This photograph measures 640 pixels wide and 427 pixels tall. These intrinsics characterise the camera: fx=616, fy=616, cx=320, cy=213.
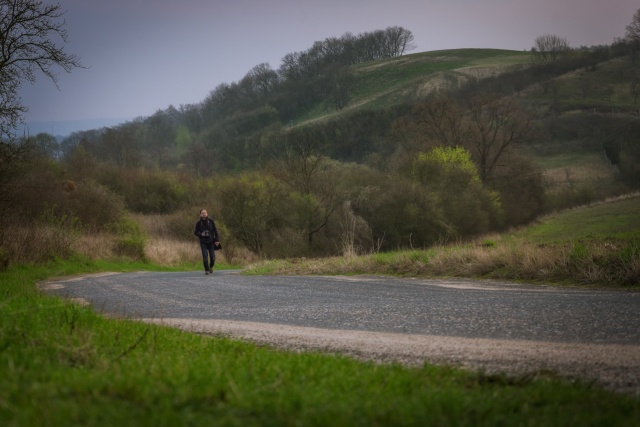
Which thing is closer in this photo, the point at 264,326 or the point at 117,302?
the point at 264,326

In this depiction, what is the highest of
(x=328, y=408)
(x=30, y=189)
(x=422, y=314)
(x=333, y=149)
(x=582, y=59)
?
(x=582, y=59)

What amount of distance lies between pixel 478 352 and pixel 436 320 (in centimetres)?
255

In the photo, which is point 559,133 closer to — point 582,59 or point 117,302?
point 582,59

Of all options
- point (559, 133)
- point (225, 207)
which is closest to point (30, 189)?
point (225, 207)

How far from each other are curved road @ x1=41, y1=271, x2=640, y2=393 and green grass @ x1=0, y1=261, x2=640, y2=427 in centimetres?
99

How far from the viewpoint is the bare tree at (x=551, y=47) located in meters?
128

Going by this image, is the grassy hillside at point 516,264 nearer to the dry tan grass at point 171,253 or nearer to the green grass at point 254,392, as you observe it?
the green grass at point 254,392

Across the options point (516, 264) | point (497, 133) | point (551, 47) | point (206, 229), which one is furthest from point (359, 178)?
point (551, 47)

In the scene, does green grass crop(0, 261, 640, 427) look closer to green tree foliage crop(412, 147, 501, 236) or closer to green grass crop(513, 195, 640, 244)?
green grass crop(513, 195, 640, 244)

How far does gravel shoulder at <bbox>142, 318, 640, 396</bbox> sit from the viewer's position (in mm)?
5523

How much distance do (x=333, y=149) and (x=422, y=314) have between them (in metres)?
88.8

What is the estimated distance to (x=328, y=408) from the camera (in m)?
3.73

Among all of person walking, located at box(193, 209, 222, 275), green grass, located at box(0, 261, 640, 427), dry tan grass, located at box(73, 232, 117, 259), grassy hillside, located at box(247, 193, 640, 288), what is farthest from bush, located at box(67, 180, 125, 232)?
green grass, located at box(0, 261, 640, 427)

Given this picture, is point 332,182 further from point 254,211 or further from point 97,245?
point 97,245
